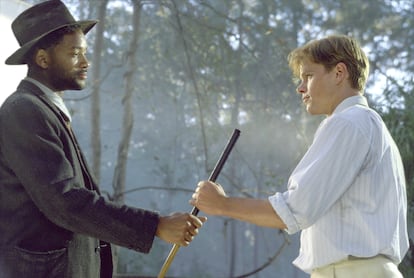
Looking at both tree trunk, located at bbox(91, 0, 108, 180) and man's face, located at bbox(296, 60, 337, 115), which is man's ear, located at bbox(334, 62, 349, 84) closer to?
man's face, located at bbox(296, 60, 337, 115)

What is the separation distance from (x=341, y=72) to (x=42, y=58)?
1129mm

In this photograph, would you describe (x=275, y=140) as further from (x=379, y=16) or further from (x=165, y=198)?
(x=165, y=198)

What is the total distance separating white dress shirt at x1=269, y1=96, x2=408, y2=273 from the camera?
2.04 meters

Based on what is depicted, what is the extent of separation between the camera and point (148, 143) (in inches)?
1213

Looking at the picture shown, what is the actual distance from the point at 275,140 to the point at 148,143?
9431 mm

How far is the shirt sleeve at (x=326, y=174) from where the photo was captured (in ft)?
6.68

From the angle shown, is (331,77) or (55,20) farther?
(55,20)

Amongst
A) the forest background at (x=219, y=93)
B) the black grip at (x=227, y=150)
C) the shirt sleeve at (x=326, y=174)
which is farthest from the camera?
the forest background at (x=219, y=93)

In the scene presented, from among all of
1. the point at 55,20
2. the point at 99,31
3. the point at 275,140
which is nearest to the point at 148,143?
the point at 275,140

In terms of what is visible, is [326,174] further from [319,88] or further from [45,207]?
[45,207]

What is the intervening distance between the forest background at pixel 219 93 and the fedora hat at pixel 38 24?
3.34 metres

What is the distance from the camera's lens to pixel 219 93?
14.5 meters

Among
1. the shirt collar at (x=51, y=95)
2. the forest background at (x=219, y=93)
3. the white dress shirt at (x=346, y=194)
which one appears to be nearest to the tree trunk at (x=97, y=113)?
the forest background at (x=219, y=93)

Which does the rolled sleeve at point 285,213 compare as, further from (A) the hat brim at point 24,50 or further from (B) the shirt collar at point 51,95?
(A) the hat brim at point 24,50
